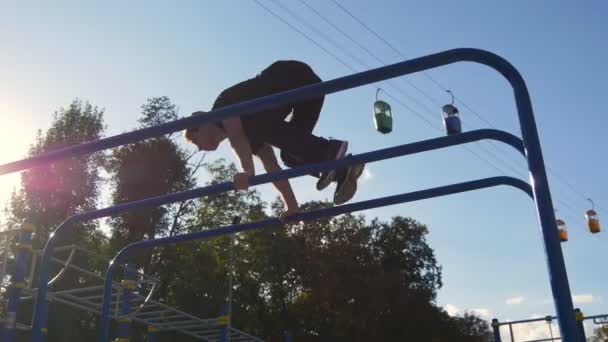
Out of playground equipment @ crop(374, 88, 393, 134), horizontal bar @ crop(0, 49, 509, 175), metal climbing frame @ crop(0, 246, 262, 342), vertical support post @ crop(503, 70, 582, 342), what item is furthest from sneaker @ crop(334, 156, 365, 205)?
metal climbing frame @ crop(0, 246, 262, 342)

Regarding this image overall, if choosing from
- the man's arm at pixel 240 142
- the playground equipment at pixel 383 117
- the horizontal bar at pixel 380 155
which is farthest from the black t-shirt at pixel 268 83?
the playground equipment at pixel 383 117

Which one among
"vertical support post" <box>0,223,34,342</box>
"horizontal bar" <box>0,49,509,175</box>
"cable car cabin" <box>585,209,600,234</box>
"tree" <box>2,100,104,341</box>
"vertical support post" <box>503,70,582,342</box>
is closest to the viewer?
"vertical support post" <box>503,70,582,342</box>

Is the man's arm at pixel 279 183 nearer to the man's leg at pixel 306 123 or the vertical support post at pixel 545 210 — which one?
the man's leg at pixel 306 123

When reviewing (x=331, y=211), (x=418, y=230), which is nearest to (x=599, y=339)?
(x=418, y=230)

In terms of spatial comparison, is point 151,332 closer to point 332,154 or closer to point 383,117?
point 332,154

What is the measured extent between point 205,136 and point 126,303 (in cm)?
392

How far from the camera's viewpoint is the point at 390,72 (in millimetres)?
2383

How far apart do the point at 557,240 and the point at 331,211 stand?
180 centimetres

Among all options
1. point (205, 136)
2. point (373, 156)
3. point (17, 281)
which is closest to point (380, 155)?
point (373, 156)

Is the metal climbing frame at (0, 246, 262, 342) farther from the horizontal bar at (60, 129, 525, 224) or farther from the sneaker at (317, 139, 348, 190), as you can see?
the sneaker at (317, 139, 348, 190)

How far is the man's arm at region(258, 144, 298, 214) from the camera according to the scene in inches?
152

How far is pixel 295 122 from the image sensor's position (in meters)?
3.67

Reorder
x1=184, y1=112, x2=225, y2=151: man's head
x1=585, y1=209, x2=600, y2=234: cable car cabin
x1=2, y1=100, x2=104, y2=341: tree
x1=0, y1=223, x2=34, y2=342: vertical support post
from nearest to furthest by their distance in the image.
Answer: x1=184, y1=112, x2=225, y2=151: man's head
x1=0, y1=223, x2=34, y2=342: vertical support post
x1=585, y1=209, x2=600, y2=234: cable car cabin
x1=2, y1=100, x2=104, y2=341: tree

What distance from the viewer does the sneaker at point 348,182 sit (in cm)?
367
